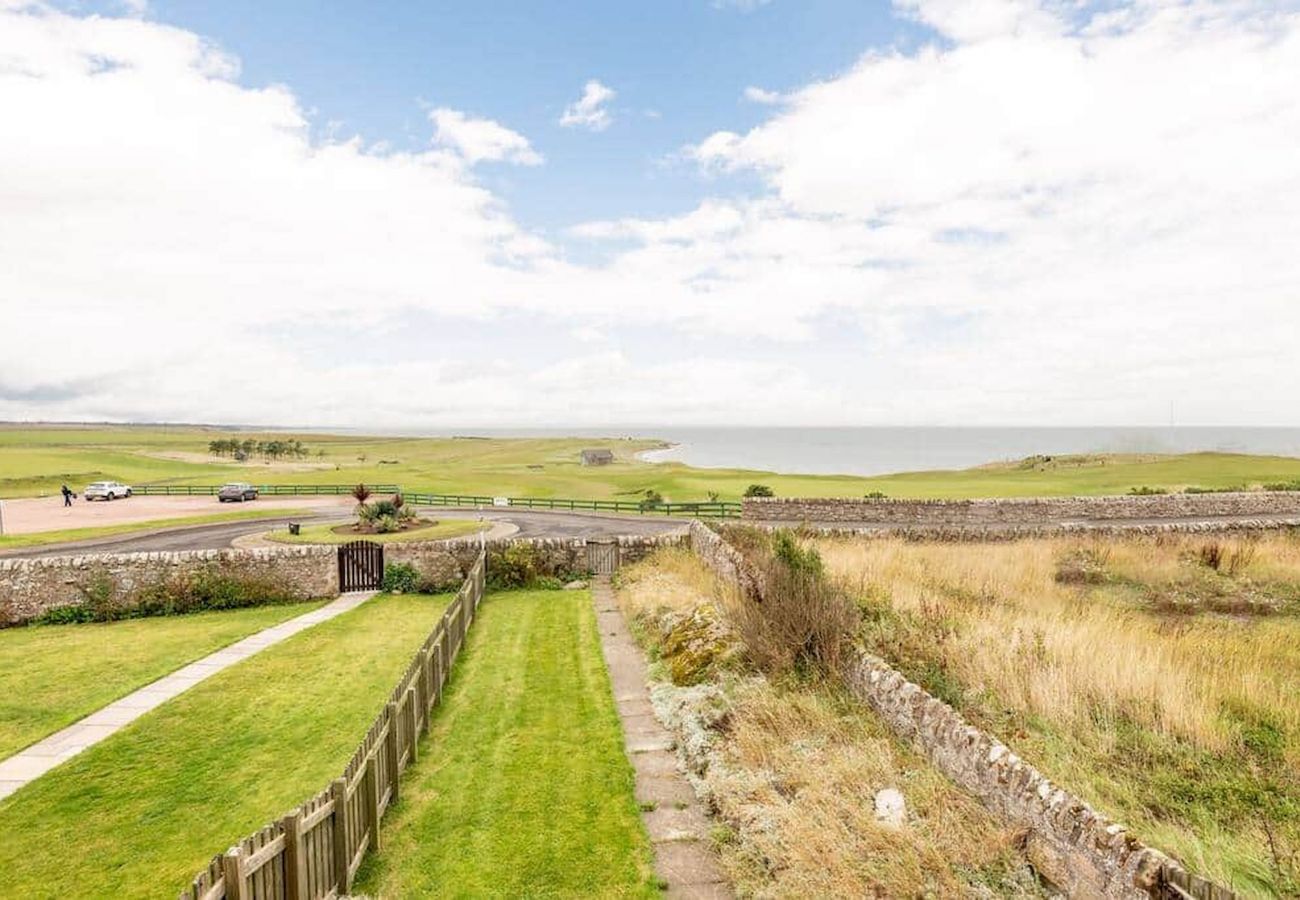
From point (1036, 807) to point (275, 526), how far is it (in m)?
40.0

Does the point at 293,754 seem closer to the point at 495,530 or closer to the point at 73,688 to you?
the point at 73,688

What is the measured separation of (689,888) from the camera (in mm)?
7238

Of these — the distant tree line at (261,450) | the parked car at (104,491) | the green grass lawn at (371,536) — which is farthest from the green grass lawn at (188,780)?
the distant tree line at (261,450)

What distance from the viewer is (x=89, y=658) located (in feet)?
53.8

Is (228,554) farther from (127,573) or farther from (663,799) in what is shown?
(663,799)

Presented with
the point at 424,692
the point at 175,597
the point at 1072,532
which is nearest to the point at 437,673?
the point at 424,692

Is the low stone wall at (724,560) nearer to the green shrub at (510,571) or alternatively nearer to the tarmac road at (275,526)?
the tarmac road at (275,526)

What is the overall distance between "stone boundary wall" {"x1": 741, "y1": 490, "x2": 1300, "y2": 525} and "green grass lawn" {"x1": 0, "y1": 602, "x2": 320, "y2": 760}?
24.7 meters

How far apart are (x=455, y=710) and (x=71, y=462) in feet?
371

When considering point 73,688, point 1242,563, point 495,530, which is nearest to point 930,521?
point 1242,563

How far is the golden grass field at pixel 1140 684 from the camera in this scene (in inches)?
234

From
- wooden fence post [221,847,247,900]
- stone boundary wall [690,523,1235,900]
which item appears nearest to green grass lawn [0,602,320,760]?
wooden fence post [221,847,247,900]

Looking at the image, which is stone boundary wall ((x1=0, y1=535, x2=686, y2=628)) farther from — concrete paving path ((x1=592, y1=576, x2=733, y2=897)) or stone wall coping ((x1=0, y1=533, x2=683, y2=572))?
concrete paving path ((x1=592, y1=576, x2=733, y2=897))

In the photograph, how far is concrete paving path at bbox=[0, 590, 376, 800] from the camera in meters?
10.6
